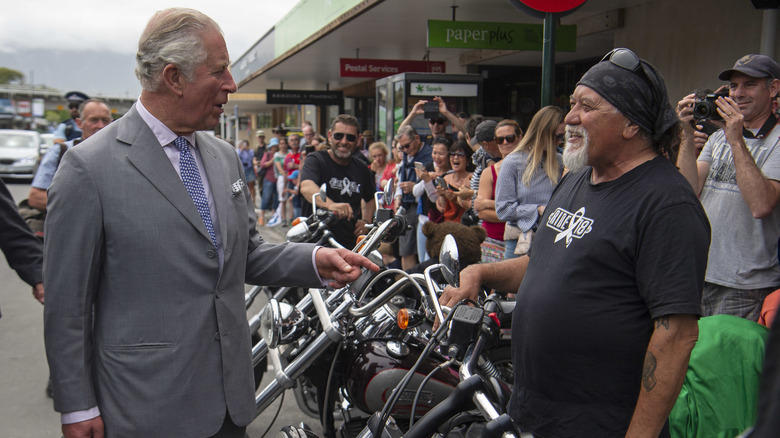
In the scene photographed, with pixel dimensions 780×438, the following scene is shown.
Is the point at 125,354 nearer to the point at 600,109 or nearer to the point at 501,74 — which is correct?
the point at 600,109

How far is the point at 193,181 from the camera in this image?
6.63 ft

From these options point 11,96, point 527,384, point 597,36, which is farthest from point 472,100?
point 11,96

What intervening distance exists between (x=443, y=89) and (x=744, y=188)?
6794 millimetres

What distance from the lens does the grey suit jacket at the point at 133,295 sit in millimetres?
1798

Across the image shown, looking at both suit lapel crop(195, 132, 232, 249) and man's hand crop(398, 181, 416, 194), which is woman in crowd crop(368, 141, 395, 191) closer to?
man's hand crop(398, 181, 416, 194)

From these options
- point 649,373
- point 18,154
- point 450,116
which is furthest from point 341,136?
point 18,154

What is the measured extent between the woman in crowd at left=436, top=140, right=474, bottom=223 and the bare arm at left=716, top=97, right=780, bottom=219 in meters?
2.99

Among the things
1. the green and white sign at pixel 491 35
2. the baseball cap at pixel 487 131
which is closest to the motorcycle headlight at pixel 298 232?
the baseball cap at pixel 487 131

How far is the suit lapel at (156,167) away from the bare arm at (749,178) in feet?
8.61

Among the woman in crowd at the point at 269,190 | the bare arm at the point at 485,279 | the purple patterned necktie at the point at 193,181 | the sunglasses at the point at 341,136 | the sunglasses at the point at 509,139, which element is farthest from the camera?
the woman in crowd at the point at 269,190

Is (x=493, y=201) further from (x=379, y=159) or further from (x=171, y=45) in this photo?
(x=379, y=159)

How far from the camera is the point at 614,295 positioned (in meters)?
1.76

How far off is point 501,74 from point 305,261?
12.9m

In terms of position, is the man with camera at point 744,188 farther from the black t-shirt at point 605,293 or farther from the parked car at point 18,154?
the parked car at point 18,154
